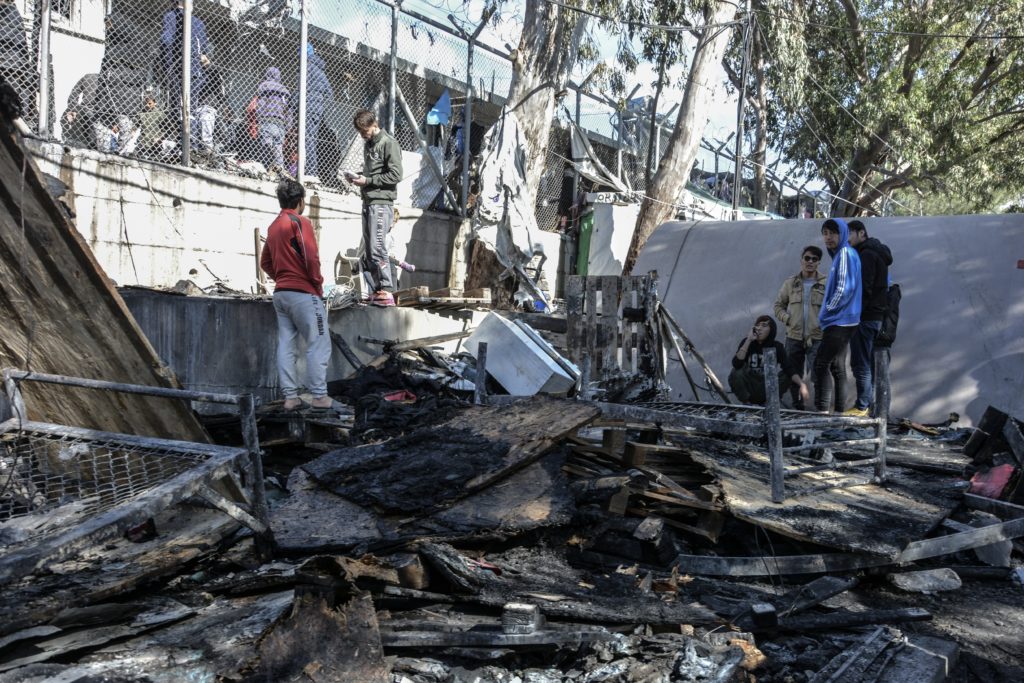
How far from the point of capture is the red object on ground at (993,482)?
518 centimetres

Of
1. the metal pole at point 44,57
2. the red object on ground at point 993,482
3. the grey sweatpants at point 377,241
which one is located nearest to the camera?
the red object on ground at point 993,482

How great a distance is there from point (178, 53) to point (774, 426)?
704 cm

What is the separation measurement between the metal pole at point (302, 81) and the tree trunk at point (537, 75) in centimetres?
362

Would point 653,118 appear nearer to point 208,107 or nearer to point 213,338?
point 208,107

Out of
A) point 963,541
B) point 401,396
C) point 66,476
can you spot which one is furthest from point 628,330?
point 66,476

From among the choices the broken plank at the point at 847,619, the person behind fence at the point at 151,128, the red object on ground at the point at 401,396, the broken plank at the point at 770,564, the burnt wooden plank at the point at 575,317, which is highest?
the person behind fence at the point at 151,128

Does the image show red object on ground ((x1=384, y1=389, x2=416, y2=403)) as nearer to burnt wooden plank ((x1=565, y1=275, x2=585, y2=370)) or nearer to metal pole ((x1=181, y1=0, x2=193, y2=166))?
burnt wooden plank ((x1=565, y1=275, x2=585, y2=370))

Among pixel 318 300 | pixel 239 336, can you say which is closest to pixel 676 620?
pixel 318 300

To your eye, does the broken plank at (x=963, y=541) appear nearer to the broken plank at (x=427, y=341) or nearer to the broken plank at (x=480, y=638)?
the broken plank at (x=480, y=638)

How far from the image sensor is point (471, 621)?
11.0 ft

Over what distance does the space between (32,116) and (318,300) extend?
350 cm

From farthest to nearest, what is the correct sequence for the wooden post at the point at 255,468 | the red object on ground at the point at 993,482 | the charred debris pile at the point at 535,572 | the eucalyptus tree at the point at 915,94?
the eucalyptus tree at the point at 915,94, the red object on ground at the point at 993,482, the wooden post at the point at 255,468, the charred debris pile at the point at 535,572

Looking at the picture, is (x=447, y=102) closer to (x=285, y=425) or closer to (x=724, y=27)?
(x=724, y=27)

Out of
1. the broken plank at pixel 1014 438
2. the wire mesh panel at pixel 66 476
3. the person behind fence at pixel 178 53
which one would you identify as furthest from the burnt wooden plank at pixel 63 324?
the broken plank at pixel 1014 438
